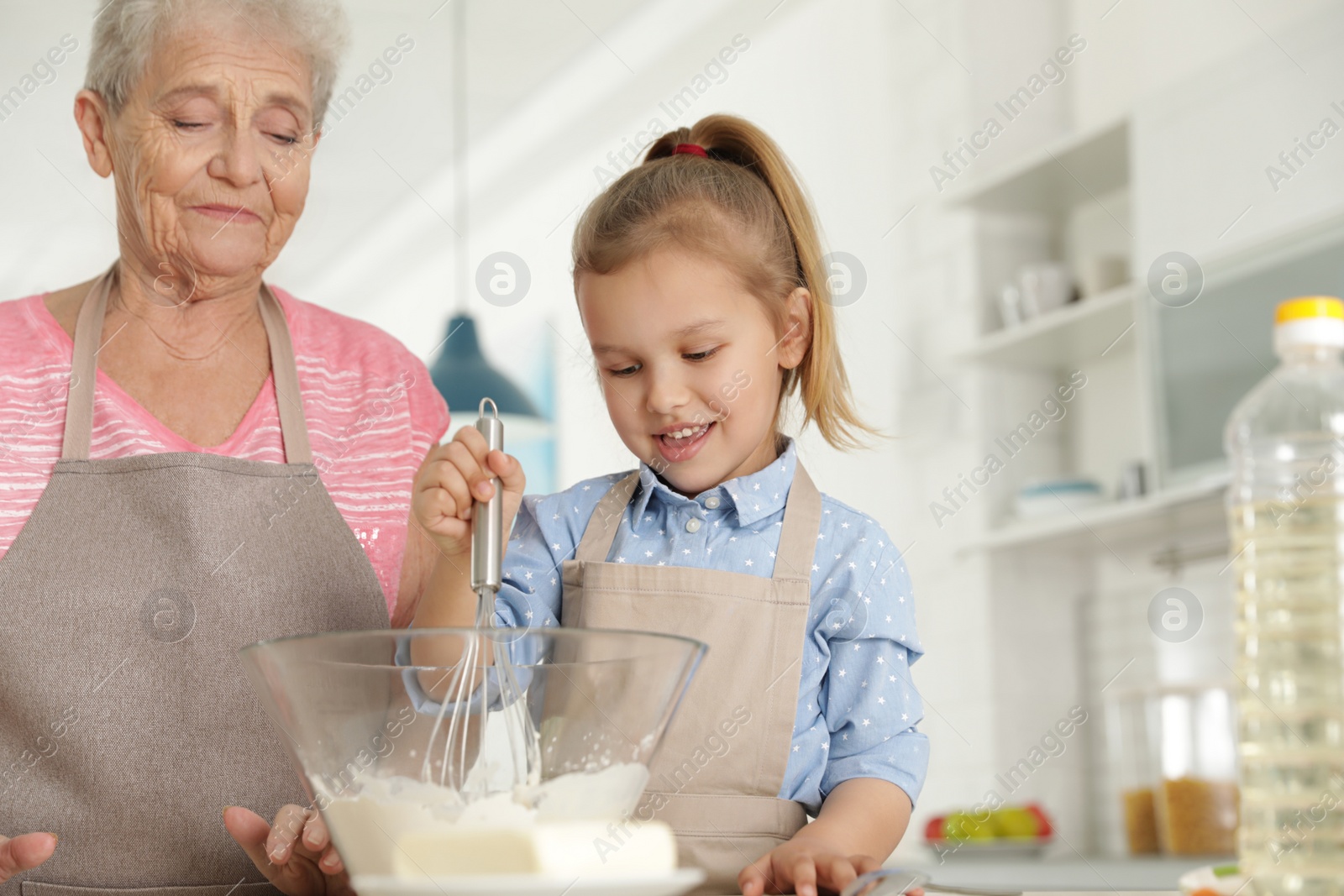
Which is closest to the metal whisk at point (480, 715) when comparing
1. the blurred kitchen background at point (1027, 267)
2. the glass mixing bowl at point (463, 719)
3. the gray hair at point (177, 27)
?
the glass mixing bowl at point (463, 719)

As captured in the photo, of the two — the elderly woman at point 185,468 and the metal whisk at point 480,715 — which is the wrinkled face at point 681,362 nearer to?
the elderly woman at point 185,468

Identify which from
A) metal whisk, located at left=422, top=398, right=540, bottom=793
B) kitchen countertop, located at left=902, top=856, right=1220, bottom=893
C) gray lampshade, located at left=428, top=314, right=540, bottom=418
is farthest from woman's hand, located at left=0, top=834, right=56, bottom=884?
gray lampshade, located at left=428, top=314, right=540, bottom=418

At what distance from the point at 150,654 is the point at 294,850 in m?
0.34

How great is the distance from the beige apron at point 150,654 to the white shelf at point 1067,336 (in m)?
2.00

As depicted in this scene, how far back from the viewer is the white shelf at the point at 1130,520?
2393 millimetres

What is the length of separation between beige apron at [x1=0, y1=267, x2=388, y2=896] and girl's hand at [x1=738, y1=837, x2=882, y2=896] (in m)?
0.42

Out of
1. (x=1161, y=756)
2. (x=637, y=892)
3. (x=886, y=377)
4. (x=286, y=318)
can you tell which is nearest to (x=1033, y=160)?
(x=886, y=377)

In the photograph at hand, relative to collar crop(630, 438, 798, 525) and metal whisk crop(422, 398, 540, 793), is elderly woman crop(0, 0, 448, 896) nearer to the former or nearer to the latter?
collar crop(630, 438, 798, 525)

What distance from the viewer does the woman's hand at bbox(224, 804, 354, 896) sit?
0.70 meters

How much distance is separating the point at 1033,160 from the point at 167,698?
2298 millimetres

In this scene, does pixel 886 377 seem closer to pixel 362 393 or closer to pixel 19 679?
pixel 362 393

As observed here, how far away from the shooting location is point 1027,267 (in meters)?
3.02

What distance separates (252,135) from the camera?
3.74 feet

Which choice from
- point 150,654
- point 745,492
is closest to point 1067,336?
point 745,492
